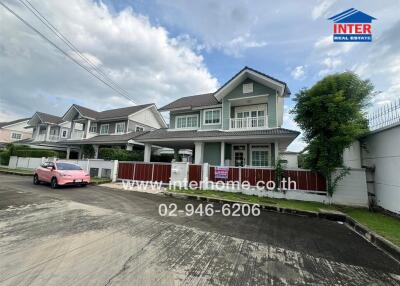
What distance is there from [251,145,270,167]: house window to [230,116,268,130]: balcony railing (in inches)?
66.3

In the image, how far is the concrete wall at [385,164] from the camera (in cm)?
710

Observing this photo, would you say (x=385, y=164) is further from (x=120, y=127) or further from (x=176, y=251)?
(x=120, y=127)

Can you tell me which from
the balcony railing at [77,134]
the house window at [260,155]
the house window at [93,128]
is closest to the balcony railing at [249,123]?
the house window at [260,155]

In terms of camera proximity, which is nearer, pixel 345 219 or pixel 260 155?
pixel 345 219

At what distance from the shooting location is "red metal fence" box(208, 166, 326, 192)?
9656mm

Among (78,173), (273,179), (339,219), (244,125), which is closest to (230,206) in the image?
(273,179)

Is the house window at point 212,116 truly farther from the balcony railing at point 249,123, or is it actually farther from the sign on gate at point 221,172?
the sign on gate at point 221,172

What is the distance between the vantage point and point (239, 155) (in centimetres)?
1539

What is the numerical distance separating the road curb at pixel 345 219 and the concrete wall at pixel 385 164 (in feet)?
7.16

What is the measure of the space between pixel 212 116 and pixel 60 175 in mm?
11324

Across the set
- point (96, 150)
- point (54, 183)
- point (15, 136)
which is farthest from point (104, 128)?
point (15, 136)

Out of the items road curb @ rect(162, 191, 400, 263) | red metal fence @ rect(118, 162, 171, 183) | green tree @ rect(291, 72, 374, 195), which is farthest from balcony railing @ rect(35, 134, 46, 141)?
green tree @ rect(291, 72, 374, 195)

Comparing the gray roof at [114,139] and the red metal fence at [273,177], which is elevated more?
the gray roof at [114,139]

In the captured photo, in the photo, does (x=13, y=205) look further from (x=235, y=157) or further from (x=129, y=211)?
(x=235, y=157)
